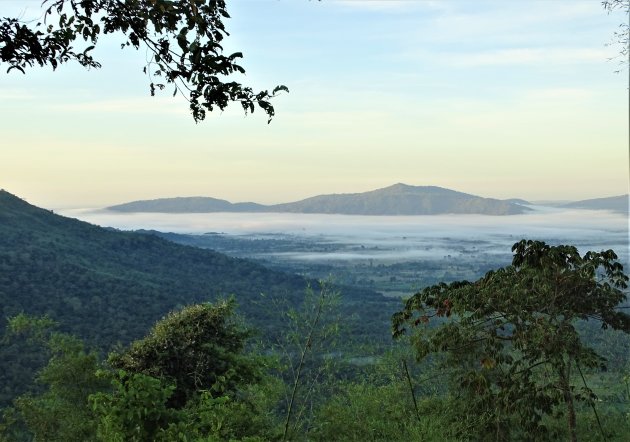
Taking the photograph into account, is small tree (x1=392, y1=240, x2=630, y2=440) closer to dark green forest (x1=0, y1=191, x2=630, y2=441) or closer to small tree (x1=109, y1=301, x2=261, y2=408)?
dark green forest (x1=0, y1=191, x2=630, y2=441)

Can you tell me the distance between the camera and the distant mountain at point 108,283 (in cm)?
6681

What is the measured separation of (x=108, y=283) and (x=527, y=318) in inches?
3260

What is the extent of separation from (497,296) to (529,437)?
102 inches

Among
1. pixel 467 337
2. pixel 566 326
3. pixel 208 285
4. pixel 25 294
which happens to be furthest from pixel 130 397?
pixel 208 285

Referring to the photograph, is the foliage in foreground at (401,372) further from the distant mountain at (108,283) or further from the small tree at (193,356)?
the distant mountain at (108,283)

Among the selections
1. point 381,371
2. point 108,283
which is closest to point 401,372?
point 381,371

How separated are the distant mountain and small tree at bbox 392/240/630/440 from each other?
103 ft

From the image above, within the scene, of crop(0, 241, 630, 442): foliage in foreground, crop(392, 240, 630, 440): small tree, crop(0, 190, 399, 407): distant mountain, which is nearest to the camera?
crop(0, 241, 630, 442): foliage in foreground

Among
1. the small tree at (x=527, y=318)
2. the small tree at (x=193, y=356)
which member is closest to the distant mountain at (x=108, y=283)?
the small tree at (x=193, y=356)

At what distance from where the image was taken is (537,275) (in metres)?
10.3

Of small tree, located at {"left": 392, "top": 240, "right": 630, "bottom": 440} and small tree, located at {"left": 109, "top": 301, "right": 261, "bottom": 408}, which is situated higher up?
small tree, located at {"left": 392, "top": 240, "right": 630, "bottom": 440}

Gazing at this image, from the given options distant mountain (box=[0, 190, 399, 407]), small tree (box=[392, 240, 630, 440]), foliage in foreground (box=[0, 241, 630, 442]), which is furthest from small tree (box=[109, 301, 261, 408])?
distant mountain (box=[0, 190, 399, 407])

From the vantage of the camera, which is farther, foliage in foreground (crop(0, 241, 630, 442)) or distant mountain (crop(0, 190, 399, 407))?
distant mountain (crop(0, 190, 399, 407))

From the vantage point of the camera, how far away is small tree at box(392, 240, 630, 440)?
34.0 ft
